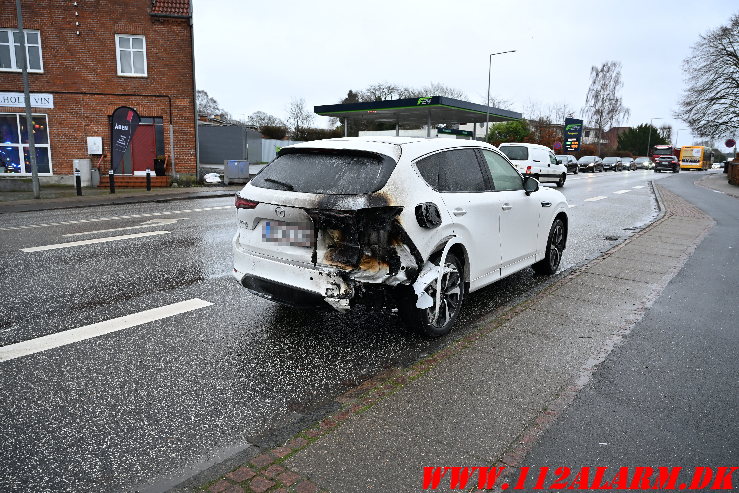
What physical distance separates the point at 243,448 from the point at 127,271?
4.68m

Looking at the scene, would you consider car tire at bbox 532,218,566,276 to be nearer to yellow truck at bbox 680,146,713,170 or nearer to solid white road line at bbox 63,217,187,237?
solid white road line at bbox 63,217,187,237

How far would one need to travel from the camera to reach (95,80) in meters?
22.0

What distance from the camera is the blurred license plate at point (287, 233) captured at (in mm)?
4297

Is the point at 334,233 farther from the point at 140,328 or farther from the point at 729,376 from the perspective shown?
the point at 729,376

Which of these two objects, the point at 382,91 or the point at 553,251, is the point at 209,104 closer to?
the point at 382,91

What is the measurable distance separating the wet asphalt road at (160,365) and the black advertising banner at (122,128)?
14384 mm

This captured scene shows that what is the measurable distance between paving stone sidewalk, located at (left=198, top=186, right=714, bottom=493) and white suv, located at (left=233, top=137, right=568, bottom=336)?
564 millimetres

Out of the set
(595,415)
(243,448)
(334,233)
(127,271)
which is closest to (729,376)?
(595,415)

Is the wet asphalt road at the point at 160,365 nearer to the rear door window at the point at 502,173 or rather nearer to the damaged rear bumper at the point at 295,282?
the damaged rear bumper at the point at 295,282

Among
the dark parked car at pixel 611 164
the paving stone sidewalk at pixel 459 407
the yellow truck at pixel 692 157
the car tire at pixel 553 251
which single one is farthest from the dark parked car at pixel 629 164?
the paving stone sidewalk at pixel 459 407

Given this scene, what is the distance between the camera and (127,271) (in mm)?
6941

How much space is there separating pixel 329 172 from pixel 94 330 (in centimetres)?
246

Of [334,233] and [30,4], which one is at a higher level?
[30,4]

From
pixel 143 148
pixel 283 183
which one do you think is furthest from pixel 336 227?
pixel 143 148
